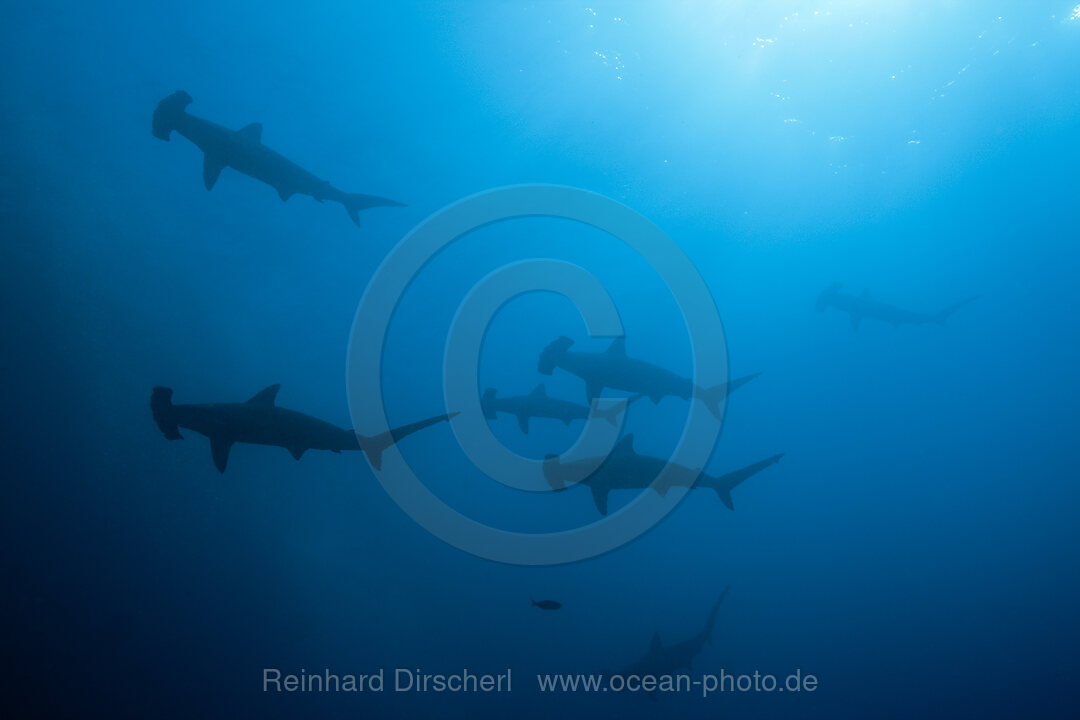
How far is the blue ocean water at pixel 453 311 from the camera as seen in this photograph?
17.5 m

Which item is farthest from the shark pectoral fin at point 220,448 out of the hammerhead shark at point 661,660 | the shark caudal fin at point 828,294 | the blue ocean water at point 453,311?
the blue ocean water at point 453,311

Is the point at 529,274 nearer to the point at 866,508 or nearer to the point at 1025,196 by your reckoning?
the point at 866,508

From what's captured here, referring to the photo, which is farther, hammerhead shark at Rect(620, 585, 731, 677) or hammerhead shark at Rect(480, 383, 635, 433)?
hammerhead shark at Rect(620, 585, 731, 677)

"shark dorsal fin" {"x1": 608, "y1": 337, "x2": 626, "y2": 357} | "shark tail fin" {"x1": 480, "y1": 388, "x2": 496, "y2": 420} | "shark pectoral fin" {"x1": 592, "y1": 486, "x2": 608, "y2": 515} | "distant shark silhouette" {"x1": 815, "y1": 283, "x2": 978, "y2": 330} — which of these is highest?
"distant shark silhouette" {"x1": 815, "y1": 283, "x2": 978, "y2": 330}

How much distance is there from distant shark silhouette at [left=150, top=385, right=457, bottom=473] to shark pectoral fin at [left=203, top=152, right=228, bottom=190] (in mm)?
3421

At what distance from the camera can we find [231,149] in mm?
6934

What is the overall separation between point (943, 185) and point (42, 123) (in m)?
39.8

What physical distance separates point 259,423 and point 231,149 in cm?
389

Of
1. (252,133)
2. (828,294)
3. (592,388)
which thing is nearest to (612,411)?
(592,388)

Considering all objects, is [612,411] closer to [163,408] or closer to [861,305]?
[163,408]

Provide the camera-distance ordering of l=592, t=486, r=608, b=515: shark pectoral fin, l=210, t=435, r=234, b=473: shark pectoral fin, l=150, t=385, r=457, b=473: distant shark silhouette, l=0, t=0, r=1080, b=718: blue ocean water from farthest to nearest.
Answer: l=0, t=0, r=1080, b=718: blue ocean water
l=592, t=486, r=608, b=515: shark pectoral fin
l=210, t=435, r=234, b=473: shark pectoral fin
l=150, t=385, r=457, b=473: distant shark silhouette

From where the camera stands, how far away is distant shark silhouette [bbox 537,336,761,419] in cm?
798

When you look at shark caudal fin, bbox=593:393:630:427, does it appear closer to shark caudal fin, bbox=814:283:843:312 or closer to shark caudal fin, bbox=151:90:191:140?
shark caudal fin, bbox=151:90:191:140

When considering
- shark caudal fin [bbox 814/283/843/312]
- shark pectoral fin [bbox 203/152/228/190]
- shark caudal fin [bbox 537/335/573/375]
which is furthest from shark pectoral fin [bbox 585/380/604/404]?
shark caudal fin [bbox 814/283/843/312]
